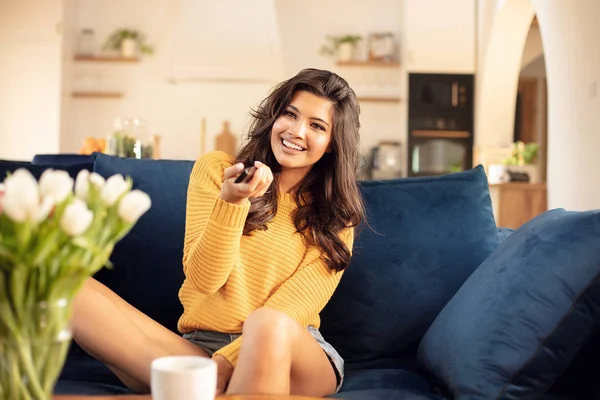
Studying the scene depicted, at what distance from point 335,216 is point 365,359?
381 mm

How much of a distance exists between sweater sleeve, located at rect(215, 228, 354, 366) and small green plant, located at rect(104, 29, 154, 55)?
19.7ft

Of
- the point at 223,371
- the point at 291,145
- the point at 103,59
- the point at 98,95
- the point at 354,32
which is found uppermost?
the point at 354,32

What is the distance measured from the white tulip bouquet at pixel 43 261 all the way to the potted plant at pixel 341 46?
6.82m

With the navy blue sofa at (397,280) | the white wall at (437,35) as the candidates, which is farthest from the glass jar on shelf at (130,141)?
the white wall at (437,35)

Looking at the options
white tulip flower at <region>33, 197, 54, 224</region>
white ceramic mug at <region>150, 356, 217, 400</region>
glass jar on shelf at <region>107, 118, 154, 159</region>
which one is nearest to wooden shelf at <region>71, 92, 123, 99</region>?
glass jar on shelf at <region>107, 118, 154, 159</region>

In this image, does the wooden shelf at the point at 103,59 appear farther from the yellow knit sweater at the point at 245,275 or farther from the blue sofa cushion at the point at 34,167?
the yellow knit sweater at the point at 245,275

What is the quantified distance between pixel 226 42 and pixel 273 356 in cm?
630

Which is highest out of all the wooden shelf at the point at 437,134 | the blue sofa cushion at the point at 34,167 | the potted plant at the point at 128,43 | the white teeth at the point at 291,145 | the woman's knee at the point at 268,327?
the potted plant at the point at 128,43

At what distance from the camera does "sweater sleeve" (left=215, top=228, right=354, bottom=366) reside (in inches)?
66.5

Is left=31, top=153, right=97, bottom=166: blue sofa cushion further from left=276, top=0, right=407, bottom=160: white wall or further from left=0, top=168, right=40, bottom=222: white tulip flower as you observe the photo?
left=276, top=0, right=407, bottom=160: white wall

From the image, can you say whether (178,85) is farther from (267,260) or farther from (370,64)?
(267,260)

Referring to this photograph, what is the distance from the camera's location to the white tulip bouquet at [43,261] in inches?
26.6

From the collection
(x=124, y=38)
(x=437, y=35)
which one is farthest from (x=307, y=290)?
(x=124, y=38)

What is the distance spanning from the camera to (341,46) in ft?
24.2
